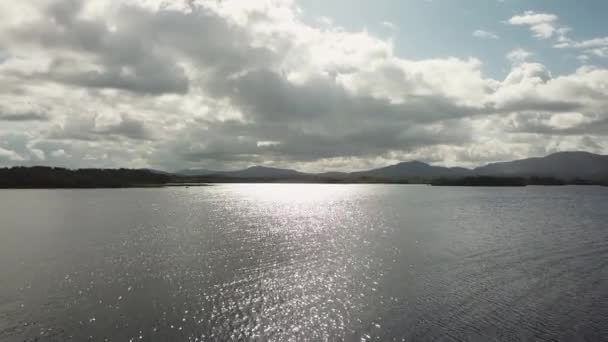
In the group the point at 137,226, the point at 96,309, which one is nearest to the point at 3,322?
the point at 96,309

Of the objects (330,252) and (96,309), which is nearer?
(96,309)

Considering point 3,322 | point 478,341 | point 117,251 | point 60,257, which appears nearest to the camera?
point 478,341

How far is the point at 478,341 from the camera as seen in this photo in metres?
23.6

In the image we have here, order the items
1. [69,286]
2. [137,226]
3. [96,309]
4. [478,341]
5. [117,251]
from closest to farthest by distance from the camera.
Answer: [478,341] < [96,309] < [69,286] < [117,251] < [137,226]

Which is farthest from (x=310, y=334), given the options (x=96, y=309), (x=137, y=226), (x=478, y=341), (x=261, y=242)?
(x=137, y=226)

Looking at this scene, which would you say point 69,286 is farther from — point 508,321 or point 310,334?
point 508,321

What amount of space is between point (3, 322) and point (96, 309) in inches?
241

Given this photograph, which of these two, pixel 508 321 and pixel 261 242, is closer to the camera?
pixel 508 321

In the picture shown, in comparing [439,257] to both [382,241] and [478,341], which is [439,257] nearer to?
[382,241]

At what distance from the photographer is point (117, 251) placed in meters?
52.2

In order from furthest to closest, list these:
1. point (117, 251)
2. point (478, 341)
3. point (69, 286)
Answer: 1. point (117, 251)
2. point (69, 286)
3. point (478, 341)

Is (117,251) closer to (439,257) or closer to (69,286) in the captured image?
(69,286)

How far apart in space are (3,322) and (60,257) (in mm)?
24581

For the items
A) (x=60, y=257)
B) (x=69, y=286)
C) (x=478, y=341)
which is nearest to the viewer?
(x=478, y=341)
